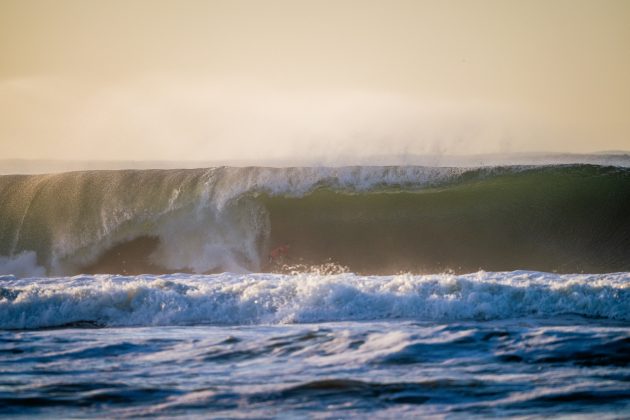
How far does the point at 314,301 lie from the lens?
1083cm

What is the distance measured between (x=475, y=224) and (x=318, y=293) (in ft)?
25.9

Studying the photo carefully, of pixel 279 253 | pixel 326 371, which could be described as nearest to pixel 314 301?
pixel 326 371

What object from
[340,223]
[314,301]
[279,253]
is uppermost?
[340,223]

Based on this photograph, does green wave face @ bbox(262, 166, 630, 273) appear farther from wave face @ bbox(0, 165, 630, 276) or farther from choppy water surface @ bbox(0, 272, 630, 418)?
choppy water surface @ bbox(0, 272, 630, 418)

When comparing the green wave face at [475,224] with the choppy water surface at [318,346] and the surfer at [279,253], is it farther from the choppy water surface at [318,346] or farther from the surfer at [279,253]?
the choppy water surface at [318,346]

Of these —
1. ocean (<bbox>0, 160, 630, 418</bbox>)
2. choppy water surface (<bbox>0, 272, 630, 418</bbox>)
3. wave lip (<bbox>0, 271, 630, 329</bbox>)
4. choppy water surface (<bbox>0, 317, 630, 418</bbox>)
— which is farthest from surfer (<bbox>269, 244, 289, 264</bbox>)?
choppy water surface (<bbox>0, 317, 630, 418</bbox>)

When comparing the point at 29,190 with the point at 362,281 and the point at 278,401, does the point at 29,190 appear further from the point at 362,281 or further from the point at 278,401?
the point at 278,401

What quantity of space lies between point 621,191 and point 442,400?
13.6 meters

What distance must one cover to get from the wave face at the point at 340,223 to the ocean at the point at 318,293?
0.04 metres

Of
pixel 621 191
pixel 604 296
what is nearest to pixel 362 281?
pixel 604 296

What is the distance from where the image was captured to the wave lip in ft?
34.9

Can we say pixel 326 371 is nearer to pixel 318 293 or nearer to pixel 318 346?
pixel 318 346

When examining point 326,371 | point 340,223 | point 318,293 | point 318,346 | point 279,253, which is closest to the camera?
point 326,371

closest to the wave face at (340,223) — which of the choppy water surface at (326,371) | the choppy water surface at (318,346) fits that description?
the choppy water surface at (318,346)
